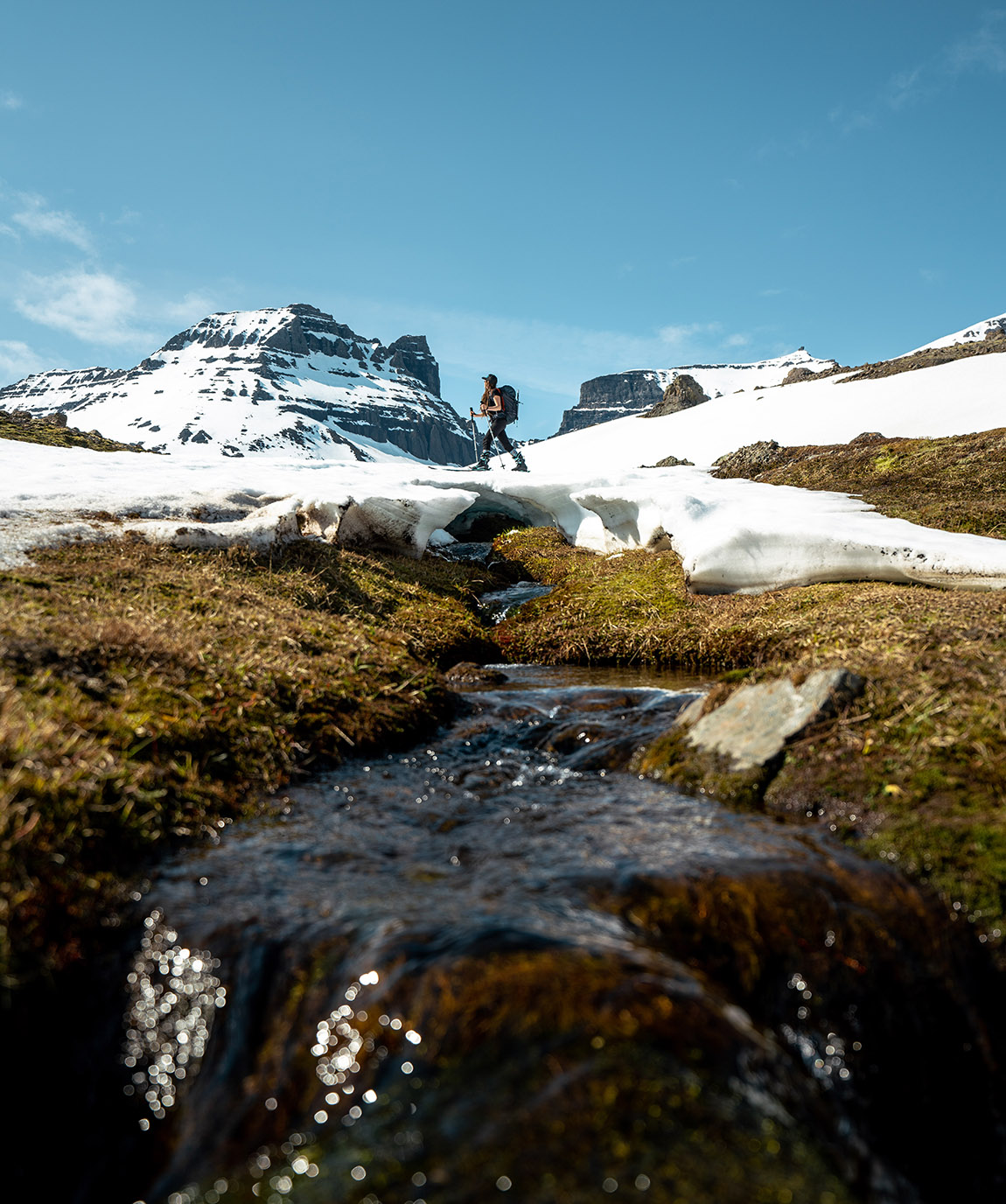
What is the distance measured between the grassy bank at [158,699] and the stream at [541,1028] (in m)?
0.44

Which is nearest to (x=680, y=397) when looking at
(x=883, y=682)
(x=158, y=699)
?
(x=883, y=682)

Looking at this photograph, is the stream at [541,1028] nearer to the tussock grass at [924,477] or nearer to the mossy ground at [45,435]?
the tussock grass at [924,477]

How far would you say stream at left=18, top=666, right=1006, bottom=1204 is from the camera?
2.19m

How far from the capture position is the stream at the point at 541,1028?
7.19 feet

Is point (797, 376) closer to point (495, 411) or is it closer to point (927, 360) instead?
point (927, 360)

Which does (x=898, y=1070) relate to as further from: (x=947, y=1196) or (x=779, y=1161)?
(x=779, y=1161)

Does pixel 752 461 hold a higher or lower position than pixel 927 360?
lower

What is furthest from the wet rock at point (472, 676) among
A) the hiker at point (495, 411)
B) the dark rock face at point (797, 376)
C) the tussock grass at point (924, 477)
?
the dark rock face at point (797, 376)

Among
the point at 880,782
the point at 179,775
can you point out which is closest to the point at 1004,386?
the point at 880,782

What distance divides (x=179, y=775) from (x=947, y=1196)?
15.9 ft

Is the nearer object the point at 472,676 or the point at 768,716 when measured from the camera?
the point at 768,716

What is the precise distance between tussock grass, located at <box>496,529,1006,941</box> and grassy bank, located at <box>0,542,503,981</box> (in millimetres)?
3173

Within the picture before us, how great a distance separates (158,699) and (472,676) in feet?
15.0

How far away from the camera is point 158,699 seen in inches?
220
